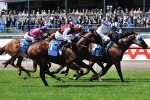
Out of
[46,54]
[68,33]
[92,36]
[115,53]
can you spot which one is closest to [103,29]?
[115,53]

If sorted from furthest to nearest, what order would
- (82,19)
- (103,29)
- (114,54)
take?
(82,19)
(103,29)
(114,54)

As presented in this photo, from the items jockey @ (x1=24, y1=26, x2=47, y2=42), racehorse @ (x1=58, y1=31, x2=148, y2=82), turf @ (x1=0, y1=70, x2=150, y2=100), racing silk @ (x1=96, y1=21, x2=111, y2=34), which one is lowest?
turf @ (x1=0, y1=70, x2=150, y2=100)

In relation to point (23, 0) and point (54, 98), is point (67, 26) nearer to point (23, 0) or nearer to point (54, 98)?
point (54, 98)

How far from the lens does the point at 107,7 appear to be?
38188 mm

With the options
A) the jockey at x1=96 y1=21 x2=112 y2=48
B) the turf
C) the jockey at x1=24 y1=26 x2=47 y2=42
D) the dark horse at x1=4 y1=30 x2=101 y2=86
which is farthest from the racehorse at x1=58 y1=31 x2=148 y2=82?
the turf

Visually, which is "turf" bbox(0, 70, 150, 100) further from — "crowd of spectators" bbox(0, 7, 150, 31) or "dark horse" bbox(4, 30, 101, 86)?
"crowd of spectators" bbox(0, 7, 150, 31)

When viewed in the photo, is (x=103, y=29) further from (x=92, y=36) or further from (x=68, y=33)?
(x=68, y=33)

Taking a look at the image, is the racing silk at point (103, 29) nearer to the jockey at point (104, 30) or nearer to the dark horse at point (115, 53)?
the jockey at point (104, 30)

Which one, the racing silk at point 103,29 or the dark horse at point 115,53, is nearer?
the dark horse at point 115,53

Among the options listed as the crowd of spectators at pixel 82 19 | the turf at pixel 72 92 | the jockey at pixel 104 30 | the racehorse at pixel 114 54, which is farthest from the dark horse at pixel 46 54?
the crowd of spectators at pixel 82 19

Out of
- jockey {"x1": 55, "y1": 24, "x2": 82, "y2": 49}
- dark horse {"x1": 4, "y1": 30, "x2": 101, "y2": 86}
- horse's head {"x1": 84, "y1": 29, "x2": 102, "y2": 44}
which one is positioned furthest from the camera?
horse's head {"x1": 84, "y1": 29, "x2": 102, "y2": 44}

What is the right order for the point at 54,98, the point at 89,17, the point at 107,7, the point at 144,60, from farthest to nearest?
the point at 107,7
the point at 89,17
the point at 144,60
the point at 54,98

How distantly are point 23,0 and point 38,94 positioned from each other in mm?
32092

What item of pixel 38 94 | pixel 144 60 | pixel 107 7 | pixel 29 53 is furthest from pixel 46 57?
pixel 107 7
